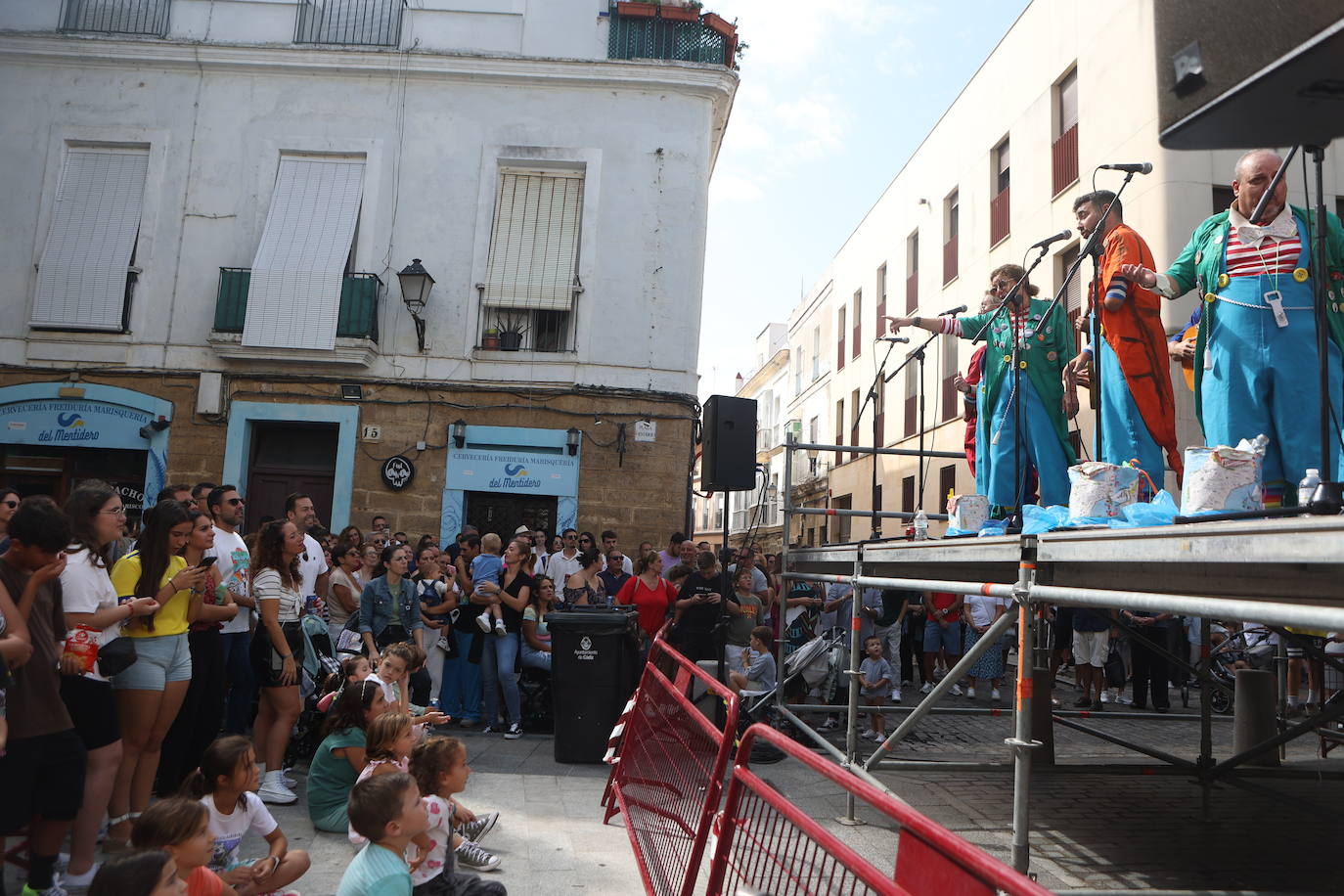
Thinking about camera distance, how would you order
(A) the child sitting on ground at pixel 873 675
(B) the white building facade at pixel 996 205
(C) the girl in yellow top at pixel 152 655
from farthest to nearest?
(B) the white building facade at pixel 996 205 → (A) the child sitting on ground at pixel 873 675 → (C) the girl in yellow top at pixel 152 655

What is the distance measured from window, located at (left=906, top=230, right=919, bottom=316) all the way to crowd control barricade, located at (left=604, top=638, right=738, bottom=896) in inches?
667

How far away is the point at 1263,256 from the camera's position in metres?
3.92

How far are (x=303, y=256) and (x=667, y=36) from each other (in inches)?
235

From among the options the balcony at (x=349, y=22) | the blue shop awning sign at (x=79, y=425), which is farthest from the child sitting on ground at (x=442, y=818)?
the balcony at (x=349, y=22)

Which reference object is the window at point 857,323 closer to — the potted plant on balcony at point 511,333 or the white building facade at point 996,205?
the white building facade at point 996,205

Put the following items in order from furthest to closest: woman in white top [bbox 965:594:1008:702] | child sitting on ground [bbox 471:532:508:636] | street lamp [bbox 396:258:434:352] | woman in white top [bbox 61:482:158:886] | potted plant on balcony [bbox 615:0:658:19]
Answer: potted plant on balcony [bbox 615:0:658:19] < street lamp [bbox 396:258:434:352] < woman in white top [bbox 965:594:1008:702] < child sitting on ground [bbox 471:532:508:636] < woman in white top [bbox 61:482:158:886]

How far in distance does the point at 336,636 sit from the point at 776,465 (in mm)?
33760

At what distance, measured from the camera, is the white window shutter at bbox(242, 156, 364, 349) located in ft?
43.1

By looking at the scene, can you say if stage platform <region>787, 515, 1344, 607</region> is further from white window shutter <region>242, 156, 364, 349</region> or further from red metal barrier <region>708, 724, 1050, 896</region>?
white window shutter <region>242, 156, 364, 349</region>

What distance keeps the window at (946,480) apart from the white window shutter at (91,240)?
47.1ft

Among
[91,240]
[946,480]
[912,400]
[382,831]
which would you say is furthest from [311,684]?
[912,400]

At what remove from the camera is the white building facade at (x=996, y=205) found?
13188 millimetres

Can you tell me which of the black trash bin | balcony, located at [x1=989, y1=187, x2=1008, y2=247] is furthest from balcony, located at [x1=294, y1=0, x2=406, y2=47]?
the black trash bin

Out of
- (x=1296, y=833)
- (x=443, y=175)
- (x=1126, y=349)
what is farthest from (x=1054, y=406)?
(x=443, y=175)
